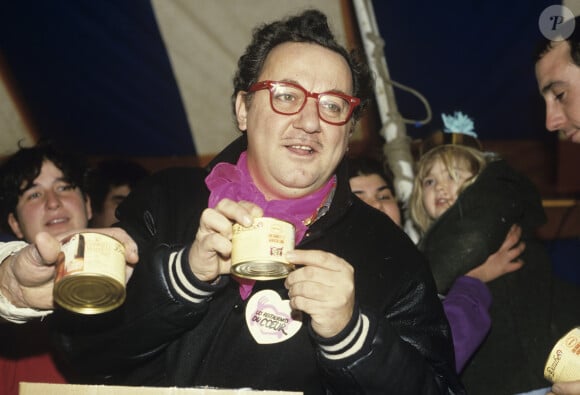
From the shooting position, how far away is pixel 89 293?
1.62 meters

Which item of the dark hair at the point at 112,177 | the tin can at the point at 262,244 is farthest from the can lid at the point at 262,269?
the dark hair at the point at 112,177

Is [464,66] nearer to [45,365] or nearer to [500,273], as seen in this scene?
[500,273]

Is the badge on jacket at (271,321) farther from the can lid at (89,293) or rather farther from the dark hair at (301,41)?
the dark hair at (301,41)

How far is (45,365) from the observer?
8.98 feet

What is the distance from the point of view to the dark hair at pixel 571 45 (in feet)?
8.98

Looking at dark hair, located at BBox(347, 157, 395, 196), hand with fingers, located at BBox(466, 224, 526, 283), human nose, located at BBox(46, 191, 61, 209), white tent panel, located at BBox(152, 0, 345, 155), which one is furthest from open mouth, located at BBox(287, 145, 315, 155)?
white tent panel, located at BBox(152, 0, 345, 155)

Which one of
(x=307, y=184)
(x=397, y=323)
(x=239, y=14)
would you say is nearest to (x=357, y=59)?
(x=307, y=184)

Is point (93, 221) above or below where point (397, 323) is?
below

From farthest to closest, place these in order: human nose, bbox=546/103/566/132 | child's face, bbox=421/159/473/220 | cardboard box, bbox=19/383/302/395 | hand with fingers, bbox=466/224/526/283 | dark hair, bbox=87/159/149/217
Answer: dark hair, bbox=87/159/149/217 → child's face, bbox=421/159/473/220 → hand with fingers, bbox=466/224/526/283 → human nose, bbox=546/103/566/132 → cardboard box, bbox=19/383/302/395

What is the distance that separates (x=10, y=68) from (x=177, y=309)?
4.14 m

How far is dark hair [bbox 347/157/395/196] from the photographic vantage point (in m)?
3.80

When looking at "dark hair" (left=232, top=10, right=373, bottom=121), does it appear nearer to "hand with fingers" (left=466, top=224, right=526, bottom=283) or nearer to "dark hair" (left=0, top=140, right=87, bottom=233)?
"hand with fingers" (left=466, top=224, right=526, bottom=283)

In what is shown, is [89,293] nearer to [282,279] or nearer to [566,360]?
[282,279]

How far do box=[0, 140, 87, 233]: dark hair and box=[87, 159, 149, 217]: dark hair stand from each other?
0.62 meters
